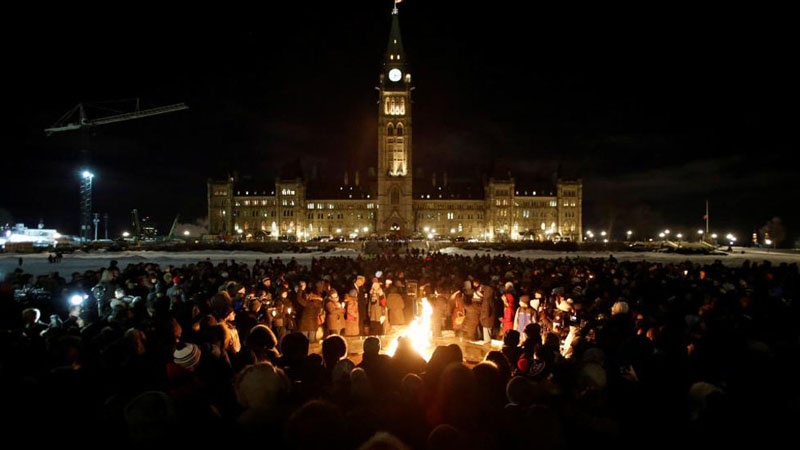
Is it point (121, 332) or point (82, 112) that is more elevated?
point (82, 112)

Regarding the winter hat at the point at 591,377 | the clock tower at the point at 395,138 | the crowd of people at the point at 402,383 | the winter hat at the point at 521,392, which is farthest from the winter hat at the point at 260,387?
the clock tower at the point at 395,138

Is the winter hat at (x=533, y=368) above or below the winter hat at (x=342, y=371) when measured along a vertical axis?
below

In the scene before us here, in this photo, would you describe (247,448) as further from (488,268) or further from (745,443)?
(488,268)

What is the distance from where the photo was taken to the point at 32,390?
3.22 meters

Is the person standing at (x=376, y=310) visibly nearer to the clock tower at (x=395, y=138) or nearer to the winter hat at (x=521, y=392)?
the winter hat at (x=521, y=392)

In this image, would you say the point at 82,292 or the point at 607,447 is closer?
the point at 607,447

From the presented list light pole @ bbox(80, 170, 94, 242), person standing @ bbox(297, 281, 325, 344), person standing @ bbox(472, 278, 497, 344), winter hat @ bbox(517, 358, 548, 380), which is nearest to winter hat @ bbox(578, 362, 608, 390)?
winter hat @ bbox(517, 358, 548, 380)

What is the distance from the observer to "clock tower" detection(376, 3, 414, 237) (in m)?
89.9

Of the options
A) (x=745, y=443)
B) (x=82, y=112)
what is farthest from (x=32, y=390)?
(x=82, y=112)

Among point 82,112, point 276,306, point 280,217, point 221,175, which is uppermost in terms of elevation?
point 82,112

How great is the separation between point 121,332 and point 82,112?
9455 centimetres

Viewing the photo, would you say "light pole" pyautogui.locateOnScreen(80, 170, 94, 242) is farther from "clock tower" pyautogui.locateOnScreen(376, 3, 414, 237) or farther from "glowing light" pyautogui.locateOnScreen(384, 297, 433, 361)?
"glowing light" pyautogui.locateOnScreen(384, 297, 433, 361)

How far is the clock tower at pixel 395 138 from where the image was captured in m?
89.9

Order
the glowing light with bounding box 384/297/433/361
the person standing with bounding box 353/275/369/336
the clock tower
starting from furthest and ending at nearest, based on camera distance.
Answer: the clock tower → the person standing with bounding box 353/275/369/336 → the glowing light with bounding box 384/297/433/361
